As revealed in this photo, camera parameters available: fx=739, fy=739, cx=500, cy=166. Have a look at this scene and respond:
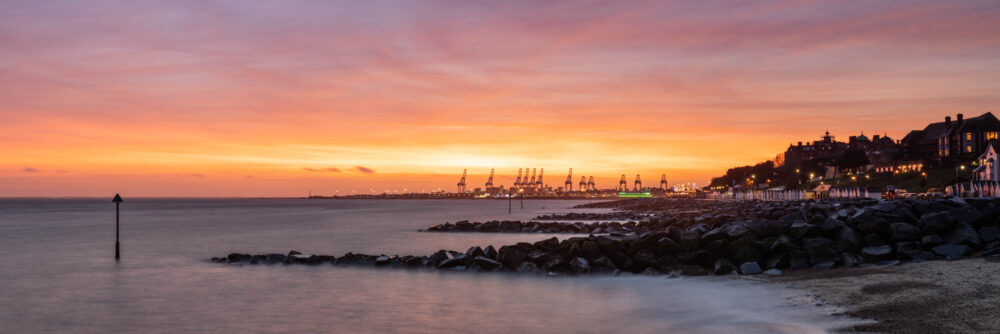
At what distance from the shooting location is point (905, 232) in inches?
852

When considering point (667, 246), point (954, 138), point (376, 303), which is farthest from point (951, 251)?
point (954, 138)

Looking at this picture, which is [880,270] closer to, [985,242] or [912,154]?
[985,242]

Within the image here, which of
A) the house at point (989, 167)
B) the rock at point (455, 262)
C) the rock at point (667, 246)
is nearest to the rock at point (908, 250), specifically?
the rock at point (667, 246)

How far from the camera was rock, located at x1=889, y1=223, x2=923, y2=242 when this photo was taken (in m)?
21.4

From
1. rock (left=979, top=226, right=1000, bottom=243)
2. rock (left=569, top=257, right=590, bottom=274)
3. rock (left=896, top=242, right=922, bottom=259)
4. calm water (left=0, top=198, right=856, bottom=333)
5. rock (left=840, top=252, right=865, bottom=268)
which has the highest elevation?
rock (left=979, top=226, right=1000, bottom=243)

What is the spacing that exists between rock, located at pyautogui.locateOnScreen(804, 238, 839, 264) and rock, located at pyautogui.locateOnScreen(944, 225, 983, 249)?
3.23m

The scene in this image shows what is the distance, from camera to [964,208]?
79.2 ft

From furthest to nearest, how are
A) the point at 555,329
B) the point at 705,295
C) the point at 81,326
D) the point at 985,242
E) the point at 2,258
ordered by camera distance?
the point at 2,258
the point at 985,242
the point at 705,295
the point at 81,326
the point at 555,329

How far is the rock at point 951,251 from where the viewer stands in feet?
63.2

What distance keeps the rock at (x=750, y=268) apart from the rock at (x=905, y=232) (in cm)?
482

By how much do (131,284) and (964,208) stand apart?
26.8 m

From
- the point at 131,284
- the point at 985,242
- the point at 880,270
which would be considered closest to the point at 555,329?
the point at 880,270

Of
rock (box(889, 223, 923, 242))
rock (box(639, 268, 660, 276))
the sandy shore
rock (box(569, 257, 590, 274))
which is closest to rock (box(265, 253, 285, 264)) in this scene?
rock (box(569, 257, 590, 274))

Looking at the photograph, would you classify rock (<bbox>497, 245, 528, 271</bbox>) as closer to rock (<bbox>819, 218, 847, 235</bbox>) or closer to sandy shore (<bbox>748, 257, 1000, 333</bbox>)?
sandy shore (<bbox>748, 257, 1000, 333</bbox>)
